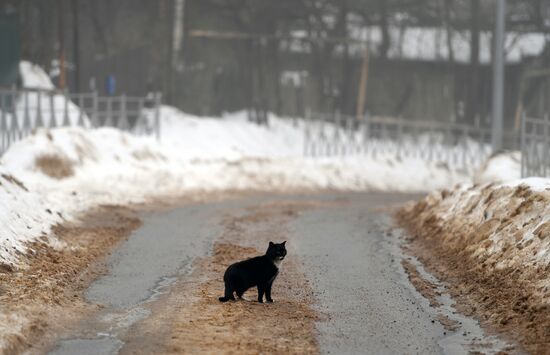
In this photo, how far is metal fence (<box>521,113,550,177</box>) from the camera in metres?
20.8

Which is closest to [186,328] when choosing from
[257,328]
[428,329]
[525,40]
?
[257,328]

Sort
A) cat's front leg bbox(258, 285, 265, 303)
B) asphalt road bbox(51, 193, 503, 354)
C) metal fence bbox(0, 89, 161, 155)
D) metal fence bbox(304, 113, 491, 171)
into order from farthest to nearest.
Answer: metal fence bbox(304, 113, 491, 171) → metal fence bbox(0, 89, 161, 155) → cat's front leg bbox(258, 285, 265, 303) → asphalt road bbox(51, 193, 503, 354)

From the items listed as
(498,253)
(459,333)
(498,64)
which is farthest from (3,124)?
(459,333)

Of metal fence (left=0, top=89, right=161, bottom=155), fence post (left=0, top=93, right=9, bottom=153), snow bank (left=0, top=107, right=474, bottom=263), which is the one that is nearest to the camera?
snow bank (left=0, top=107, right=474, bottom=263)

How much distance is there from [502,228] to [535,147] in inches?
339

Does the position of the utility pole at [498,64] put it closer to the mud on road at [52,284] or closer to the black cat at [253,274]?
the mud on road at [52,284]

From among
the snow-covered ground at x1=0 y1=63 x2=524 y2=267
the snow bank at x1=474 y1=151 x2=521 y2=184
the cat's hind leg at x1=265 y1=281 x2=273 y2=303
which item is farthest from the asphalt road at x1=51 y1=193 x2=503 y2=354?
the snow bank at x1=474 y1=151 x2=521 y2=184

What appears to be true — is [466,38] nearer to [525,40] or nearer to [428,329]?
[525,40]

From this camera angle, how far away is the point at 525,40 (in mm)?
43375

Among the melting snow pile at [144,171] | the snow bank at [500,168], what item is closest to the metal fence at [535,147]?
the snow bank at [500,168]

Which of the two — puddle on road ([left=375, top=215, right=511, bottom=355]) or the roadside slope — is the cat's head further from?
the roadside slope

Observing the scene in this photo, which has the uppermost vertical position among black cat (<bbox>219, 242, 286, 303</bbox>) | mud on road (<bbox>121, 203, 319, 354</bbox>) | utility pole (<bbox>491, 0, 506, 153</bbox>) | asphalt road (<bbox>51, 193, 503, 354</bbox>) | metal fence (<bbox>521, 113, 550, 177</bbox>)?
utility pole (<bbox>491, 0, 506, 153</bbox>)

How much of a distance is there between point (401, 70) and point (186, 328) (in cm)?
3817

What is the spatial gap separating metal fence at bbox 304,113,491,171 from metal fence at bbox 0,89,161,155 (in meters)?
6.34
